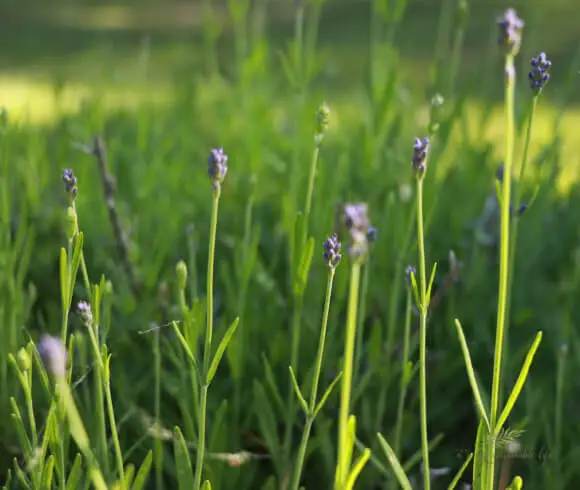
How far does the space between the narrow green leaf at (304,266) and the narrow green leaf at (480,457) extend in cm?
21

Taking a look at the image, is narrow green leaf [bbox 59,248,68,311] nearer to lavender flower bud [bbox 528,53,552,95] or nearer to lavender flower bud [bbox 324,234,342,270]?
lavender flower bud [bbox 324,234,342,270]

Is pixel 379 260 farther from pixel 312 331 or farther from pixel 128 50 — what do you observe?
pixel 128 50

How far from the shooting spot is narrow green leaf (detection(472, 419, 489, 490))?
714mm

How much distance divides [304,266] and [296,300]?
0.48ft

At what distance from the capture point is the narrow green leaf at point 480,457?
0.71m

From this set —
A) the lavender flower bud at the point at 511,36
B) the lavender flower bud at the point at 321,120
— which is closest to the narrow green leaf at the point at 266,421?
the lavender flower bud at the point at 321,120

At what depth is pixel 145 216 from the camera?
1.58 meters

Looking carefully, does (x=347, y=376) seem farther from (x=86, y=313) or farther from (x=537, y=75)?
(x=537, y=75)

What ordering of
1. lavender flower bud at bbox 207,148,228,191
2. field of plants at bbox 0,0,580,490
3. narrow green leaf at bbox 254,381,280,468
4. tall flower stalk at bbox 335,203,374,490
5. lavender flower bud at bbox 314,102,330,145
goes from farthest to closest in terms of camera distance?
narrow green leaf at bbox 254,381,280,468, lavender flower bud at bbox 314,102,330,145, field of plants at bbox 0,0,580,490, lavender flower bud at bbox 207,148,228,191, tall flower stalk at bbox 335,203,374,490

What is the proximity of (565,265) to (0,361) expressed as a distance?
952 millimetres

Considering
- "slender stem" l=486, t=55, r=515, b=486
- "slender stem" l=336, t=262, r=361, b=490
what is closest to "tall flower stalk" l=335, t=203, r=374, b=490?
"slender stem" l=336, t=262, r=361, b=490

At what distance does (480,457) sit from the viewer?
727 mm

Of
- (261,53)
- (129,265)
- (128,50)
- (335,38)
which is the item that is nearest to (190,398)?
(129,265)

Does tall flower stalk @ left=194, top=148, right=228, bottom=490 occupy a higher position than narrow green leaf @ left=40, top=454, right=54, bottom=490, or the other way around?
tall flower stalk @ left=194, top=148, right=228, bottom=490
